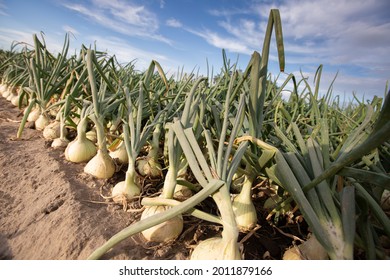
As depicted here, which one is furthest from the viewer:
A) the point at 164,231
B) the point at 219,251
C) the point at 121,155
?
the point at 121,155

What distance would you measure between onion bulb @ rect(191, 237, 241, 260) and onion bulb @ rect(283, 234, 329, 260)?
173 millimetres

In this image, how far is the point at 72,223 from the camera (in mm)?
915

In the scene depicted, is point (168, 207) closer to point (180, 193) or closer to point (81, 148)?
point (180, 193)

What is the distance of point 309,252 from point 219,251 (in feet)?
0.90

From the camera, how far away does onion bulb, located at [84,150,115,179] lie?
125 centimetres

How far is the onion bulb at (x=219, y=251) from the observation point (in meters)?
0.68

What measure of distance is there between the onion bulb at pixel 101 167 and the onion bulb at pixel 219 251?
0.72 m

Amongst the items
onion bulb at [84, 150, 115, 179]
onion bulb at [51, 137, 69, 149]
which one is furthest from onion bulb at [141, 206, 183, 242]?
onion bulb at [51, 137, 69, 149]

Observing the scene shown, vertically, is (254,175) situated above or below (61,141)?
above

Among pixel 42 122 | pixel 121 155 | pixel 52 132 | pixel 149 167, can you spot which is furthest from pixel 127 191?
pixel 42 122

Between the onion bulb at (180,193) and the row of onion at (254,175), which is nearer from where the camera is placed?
the row of onion at (254,175)

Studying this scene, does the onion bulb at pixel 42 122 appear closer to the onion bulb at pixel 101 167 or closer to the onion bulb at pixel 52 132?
the onion bulb at pixel 52 132

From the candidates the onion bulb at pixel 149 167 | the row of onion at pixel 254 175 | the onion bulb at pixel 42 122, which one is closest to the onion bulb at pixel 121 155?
the row of onion at pixel 254 175

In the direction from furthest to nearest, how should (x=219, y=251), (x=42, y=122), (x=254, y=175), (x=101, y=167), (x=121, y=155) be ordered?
1. (x=42, y=122)
2. (x=121, y=155)
3. (x=101, y=167)
4. (x=254, y=175)
5. (x=219, y=251)
